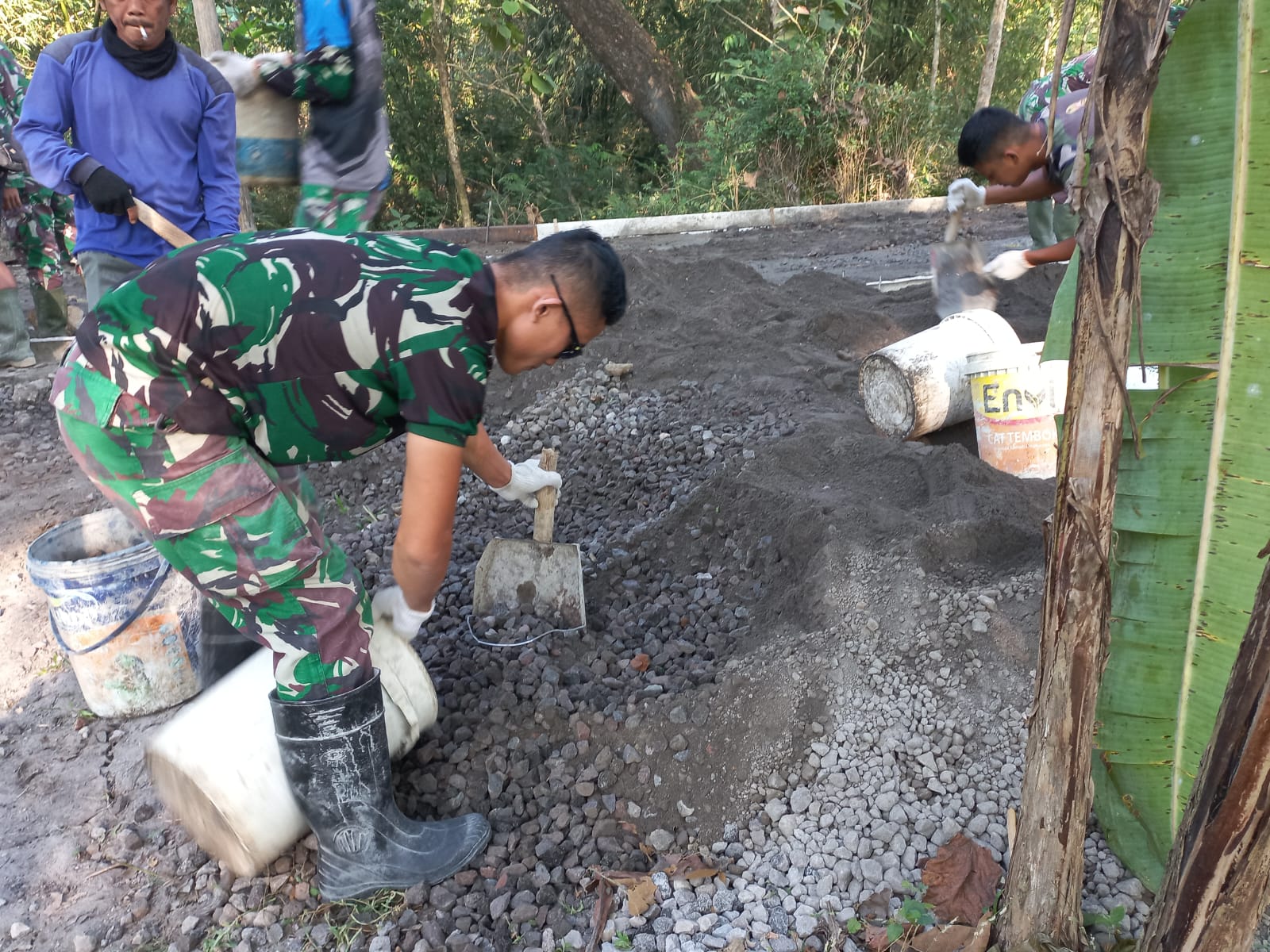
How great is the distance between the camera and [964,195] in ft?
15.0

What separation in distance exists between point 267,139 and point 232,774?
2.78 metres

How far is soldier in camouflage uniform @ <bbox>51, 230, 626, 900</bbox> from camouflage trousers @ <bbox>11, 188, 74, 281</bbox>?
4.84 metres

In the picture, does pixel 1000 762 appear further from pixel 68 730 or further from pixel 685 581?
pixel 68 730

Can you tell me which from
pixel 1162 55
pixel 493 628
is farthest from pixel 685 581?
pixel 1162 55

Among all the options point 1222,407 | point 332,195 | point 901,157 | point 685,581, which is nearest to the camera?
point 1222,407

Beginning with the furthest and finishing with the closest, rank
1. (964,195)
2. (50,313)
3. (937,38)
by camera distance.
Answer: (937,38) < (50,313) < (964,195)

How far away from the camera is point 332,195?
3.39m

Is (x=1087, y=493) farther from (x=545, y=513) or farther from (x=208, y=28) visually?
(x=208, y=28)

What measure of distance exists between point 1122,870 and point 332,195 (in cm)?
327

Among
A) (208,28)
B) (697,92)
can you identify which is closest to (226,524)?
(208,28)

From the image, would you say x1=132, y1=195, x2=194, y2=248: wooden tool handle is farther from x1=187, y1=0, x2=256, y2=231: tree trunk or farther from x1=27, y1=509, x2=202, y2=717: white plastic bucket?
x1=187, y1=0, x2=256, y2=231: tree trunk

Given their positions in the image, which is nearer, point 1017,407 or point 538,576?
point 538,576

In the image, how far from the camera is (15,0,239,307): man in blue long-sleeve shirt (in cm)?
300

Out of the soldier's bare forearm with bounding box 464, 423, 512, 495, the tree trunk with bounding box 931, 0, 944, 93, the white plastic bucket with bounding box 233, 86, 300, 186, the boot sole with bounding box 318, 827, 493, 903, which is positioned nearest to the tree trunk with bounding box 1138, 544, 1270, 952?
the boot sole with bounding box 318, 827, 493, 903
